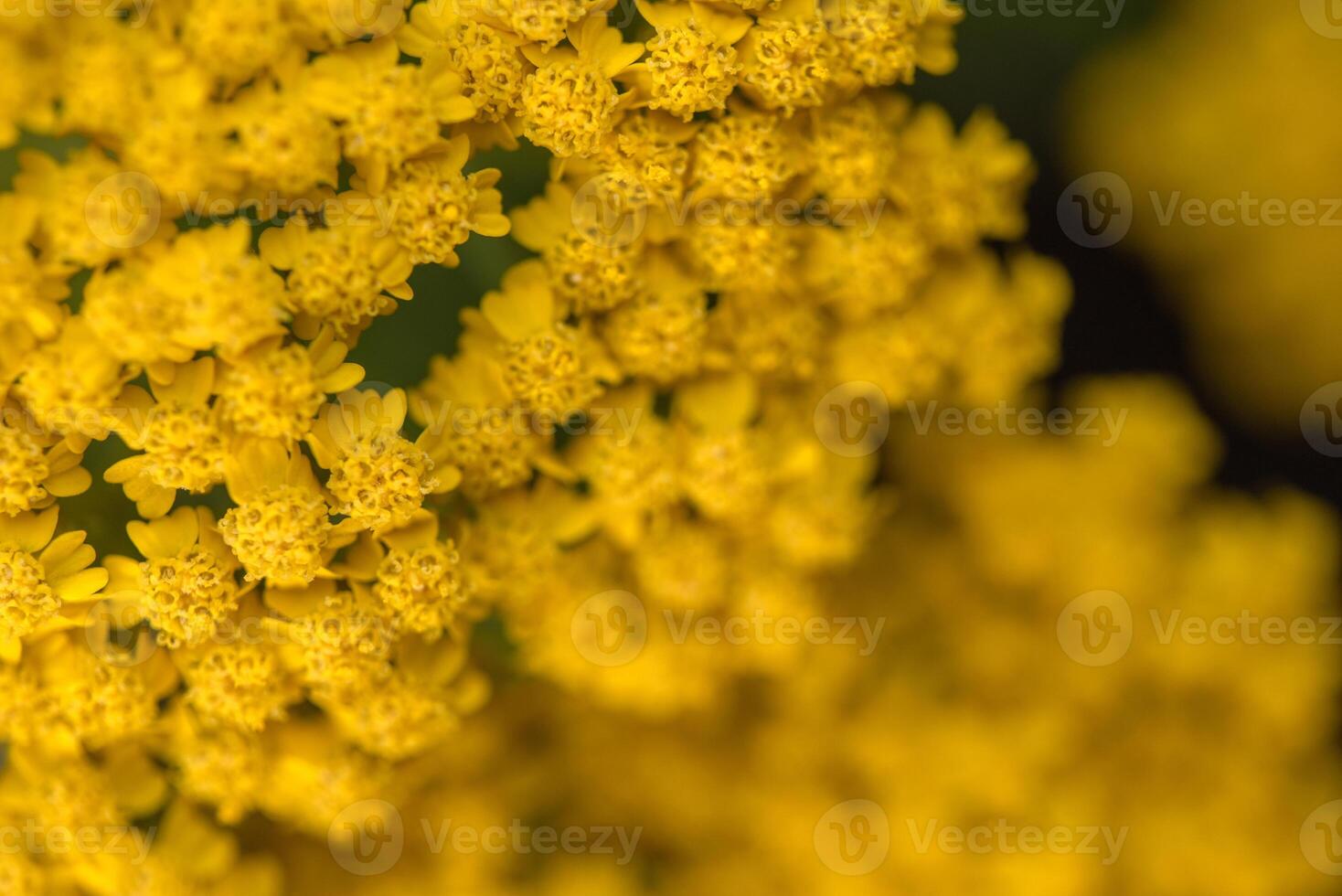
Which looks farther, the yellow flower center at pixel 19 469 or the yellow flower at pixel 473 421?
the yellow flower at pixel 473 421

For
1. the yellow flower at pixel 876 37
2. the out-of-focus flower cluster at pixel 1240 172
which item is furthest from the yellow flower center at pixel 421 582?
the out-of-focus flower cluster at pixel 1240 172

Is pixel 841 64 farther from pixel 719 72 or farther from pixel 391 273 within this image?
pixel 391 273

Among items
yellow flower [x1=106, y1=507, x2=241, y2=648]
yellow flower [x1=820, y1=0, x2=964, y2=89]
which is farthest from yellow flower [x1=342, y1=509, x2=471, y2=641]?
yellow flower [x1=820, y1=0, x2=964, y2=89]

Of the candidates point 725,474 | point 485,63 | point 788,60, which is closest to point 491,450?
point 725,474

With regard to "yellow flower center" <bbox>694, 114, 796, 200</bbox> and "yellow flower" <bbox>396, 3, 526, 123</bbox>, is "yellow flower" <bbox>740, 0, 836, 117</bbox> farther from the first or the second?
"yellow flower" <bbox>396, 3, 526, 123</bbox>

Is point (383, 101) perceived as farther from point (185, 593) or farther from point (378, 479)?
point (185, 593)

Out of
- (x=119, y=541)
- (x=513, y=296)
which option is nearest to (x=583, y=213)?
(x=513, y=296)

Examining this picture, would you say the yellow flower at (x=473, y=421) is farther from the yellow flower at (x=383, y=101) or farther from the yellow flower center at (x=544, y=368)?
the yellow flower at (x=383, y=101)

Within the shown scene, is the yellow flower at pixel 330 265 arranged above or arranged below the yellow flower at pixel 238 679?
above
